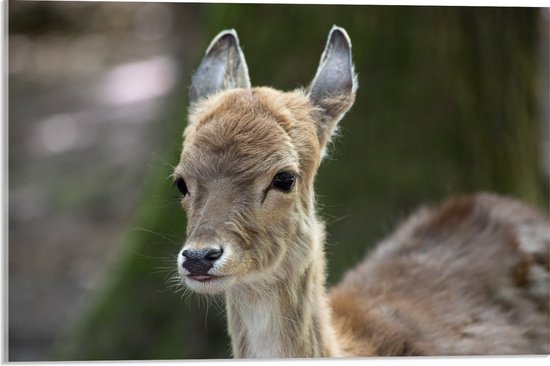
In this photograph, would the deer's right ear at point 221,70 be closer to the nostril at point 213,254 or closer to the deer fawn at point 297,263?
the deer fawn at point 297,263

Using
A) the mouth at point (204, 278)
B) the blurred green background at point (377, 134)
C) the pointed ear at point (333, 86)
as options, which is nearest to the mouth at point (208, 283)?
the mouth at point (204, 278)

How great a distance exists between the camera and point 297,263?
2650mm

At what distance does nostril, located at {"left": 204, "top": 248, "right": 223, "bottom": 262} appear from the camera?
7.88ft

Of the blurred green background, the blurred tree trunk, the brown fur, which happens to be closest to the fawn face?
the brown fur

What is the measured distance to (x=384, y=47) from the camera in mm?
3732

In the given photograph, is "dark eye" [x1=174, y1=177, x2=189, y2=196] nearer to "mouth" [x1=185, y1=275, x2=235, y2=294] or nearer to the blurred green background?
"mouth" [x1=185, y1=275, x2=235, y2=294]

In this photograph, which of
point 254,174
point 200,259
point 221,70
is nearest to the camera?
point 200,259

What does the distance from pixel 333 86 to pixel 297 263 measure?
A: 20.1 inches

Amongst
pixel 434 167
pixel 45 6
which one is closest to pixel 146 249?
pixel 434 167

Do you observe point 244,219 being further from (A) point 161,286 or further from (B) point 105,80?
(B) point 105,80

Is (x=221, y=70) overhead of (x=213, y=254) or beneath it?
overhead

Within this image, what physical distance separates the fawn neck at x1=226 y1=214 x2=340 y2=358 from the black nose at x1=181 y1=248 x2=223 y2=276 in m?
0.24

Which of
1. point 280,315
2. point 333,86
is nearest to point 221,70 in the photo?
point 333,86

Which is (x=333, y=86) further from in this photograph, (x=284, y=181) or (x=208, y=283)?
(x=208, y=283)
